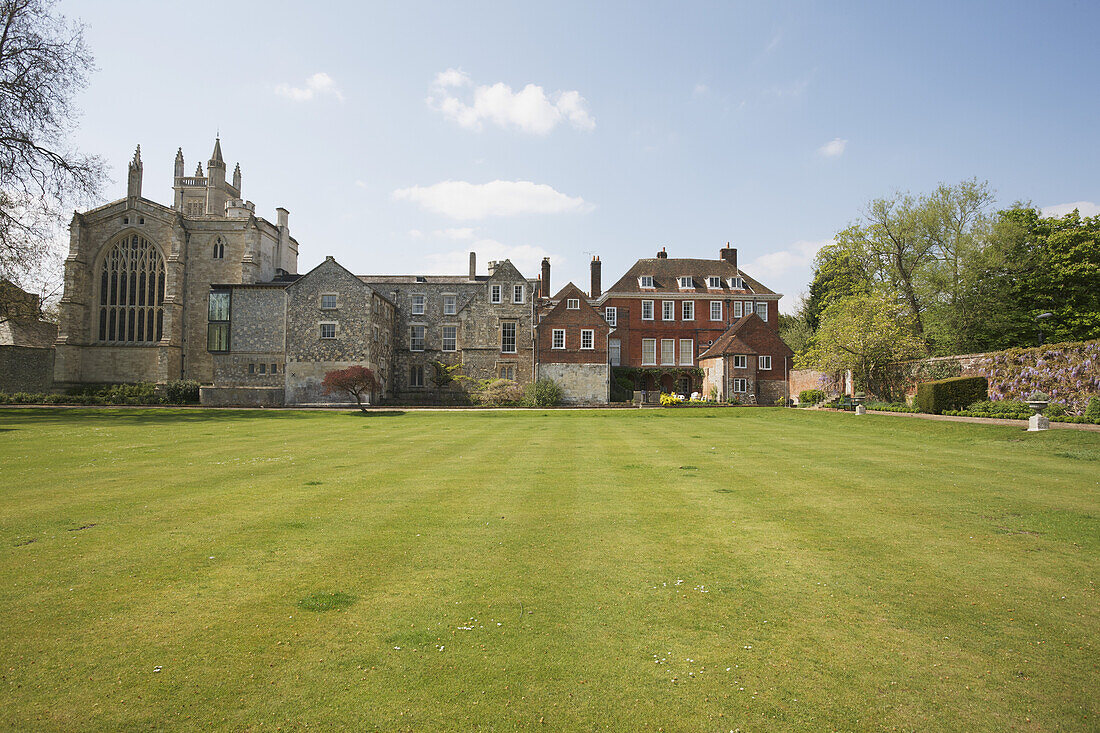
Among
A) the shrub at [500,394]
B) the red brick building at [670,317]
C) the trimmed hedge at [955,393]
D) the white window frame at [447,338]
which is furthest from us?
the red brick building at [670,317]

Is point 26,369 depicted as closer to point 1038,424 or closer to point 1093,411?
point 1038,424

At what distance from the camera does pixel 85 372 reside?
1857 inches

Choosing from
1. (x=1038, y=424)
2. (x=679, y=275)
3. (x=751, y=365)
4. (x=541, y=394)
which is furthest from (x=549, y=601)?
(x=679, y=275)

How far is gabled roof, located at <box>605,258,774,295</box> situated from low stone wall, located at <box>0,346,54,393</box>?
4671 cm

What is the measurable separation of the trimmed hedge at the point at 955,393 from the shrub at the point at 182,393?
46.0 m

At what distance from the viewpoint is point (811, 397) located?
133 ft

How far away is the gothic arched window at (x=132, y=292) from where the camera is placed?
4847 cm

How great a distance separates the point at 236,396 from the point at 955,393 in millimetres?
43735

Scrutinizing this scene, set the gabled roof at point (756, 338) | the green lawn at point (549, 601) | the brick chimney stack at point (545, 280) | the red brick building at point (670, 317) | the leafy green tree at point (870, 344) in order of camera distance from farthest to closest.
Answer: the red brick building at point (670, 317), the brick chimney stack at point (545, 280), the gabled roof at point (756, 338), the leafy green tree at point (870, 344), the green lawn at point (549, 601)

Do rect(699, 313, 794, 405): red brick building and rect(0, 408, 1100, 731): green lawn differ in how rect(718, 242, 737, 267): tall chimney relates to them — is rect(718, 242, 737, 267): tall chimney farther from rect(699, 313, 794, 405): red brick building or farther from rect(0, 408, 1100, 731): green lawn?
rect(0, 408, 1100, 731): green lawn

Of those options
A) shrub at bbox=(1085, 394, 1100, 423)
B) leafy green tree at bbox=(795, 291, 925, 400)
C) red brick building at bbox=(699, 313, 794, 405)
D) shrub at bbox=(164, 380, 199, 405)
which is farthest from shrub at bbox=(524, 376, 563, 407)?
shrub at bbox=(1085, 394, 1100, 423)

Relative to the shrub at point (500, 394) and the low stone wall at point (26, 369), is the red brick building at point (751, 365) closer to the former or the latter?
the shrub at point (500, 394)

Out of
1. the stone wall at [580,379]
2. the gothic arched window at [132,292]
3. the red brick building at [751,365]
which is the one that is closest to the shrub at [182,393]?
the gothic arched window at [132,292]

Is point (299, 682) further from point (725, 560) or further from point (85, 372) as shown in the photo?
point (85, 372)
